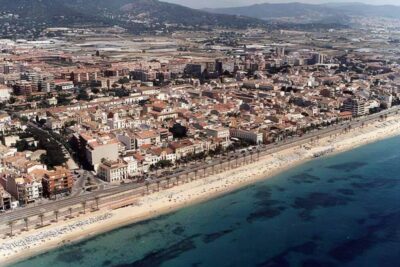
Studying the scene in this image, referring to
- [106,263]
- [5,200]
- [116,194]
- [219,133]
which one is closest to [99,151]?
[116,194]

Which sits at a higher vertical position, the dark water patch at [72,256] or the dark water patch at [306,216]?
the dark water patch at [306,216]

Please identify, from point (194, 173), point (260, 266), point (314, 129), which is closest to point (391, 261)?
point (260, 266)

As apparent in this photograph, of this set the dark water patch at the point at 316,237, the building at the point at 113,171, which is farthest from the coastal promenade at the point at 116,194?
the dark water patch at the point at 316,237

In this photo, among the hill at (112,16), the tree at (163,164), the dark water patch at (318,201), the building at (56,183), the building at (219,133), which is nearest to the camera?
the building at (56,183)

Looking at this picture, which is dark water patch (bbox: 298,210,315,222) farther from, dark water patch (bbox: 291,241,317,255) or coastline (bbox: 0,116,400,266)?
coastline (bbox: 0,116,400,266)

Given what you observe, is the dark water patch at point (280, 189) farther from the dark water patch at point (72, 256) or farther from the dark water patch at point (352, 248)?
the dark water patch at point (72, 256)

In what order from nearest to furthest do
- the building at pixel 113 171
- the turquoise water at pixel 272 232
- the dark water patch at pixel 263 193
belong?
the turquoise water at pixel 272 232, the dark water patch at pixel 263 193, the building at pixel 113 171

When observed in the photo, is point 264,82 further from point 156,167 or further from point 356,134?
point 156,167
